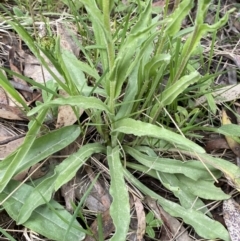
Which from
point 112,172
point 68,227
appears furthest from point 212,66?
point 68,227

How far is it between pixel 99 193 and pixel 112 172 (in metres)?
0.09

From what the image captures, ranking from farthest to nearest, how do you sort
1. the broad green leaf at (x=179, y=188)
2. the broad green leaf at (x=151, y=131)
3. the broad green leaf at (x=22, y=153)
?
the broad green leaf at (x=179, y=188) → the broad green leaf at (x=22, y=153) → the broad green leaf at (x=151, y=131)

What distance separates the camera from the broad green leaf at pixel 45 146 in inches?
49.6

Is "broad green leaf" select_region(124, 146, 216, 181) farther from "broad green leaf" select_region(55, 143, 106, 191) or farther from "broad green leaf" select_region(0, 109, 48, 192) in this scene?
"broad green leaf" select_region(0, 109, 48, 192)

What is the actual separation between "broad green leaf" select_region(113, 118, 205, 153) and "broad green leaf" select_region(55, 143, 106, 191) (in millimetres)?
98

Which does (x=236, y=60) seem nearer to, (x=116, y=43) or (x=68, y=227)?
(x=116, y=43)

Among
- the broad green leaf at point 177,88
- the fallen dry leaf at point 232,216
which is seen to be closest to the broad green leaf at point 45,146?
the broad green leaf at point 177,88

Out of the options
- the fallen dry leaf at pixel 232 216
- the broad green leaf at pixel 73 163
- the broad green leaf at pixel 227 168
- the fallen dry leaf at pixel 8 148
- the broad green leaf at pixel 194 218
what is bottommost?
the fallen dry leaf at pixel 232 216

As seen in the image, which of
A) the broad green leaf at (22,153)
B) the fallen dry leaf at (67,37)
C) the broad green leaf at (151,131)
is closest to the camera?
the broad green leaf at (151,131)

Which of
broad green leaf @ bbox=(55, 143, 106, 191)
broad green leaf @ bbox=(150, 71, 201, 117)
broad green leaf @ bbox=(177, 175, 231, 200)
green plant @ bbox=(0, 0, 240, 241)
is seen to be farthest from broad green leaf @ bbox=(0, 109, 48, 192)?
broad green leaf @ bbox=(177, 175, 231, 200)

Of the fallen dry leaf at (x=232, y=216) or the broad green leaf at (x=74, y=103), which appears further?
the fallen dry leaf at (x=232, y=216)

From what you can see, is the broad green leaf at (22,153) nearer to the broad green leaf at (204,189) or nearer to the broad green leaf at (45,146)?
the broad green leaf at (45,146)

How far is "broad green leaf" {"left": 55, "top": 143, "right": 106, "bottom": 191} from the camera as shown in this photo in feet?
4.03

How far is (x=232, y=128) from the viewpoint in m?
1.41
